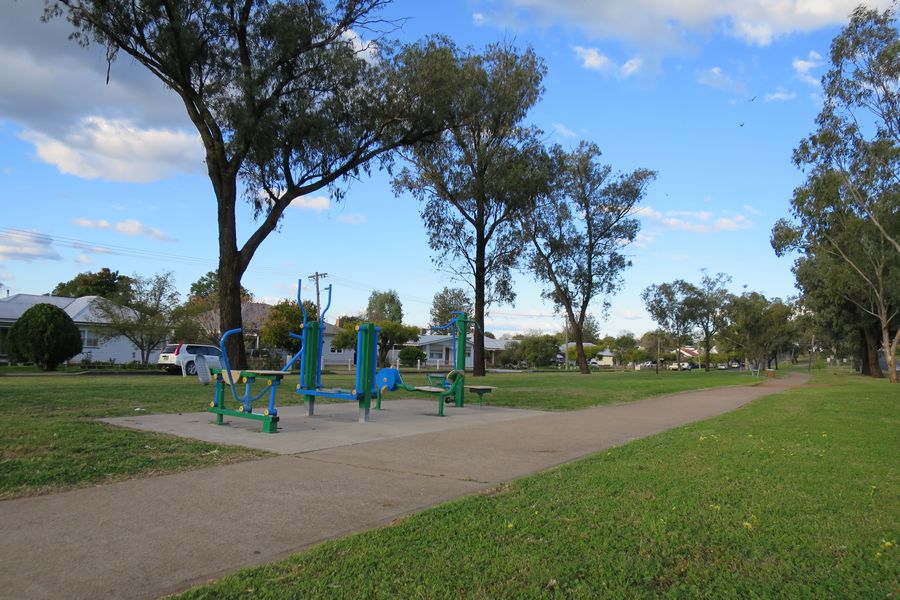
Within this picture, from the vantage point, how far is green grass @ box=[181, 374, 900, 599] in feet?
11.8

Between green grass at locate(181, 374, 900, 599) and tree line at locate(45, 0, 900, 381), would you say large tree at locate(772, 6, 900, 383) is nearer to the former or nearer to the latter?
tree line at locate(45, 0, 900, 381)

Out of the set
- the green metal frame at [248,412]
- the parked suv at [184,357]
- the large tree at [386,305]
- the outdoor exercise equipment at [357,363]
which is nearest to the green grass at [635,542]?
the green metal frame at [248,412]

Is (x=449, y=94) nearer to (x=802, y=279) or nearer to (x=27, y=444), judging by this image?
(x=27, y=444)

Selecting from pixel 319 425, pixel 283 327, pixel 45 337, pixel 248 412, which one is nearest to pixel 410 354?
pixel 283 327

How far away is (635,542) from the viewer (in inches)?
172

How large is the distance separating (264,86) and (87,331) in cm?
3247

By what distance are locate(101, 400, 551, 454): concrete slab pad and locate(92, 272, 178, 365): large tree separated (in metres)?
29.9

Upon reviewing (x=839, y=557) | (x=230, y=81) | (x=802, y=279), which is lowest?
(x=839, y=557)

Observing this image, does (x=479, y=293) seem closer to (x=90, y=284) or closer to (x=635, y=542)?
(x=635, y=542)

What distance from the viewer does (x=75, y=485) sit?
5.97 m

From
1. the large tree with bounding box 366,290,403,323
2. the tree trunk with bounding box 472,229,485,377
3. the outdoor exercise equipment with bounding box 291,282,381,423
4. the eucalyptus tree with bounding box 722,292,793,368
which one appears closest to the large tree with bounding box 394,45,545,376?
the tree trunk with bounding box 472,229,485,377

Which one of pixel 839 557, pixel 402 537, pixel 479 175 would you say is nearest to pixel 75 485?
pixel 402 537

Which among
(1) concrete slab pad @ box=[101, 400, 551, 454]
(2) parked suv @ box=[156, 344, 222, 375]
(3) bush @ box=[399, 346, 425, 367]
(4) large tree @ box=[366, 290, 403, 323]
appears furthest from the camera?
(4) large tree @ box=[366, 290, 403, 323]

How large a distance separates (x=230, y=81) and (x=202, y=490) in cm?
1791
